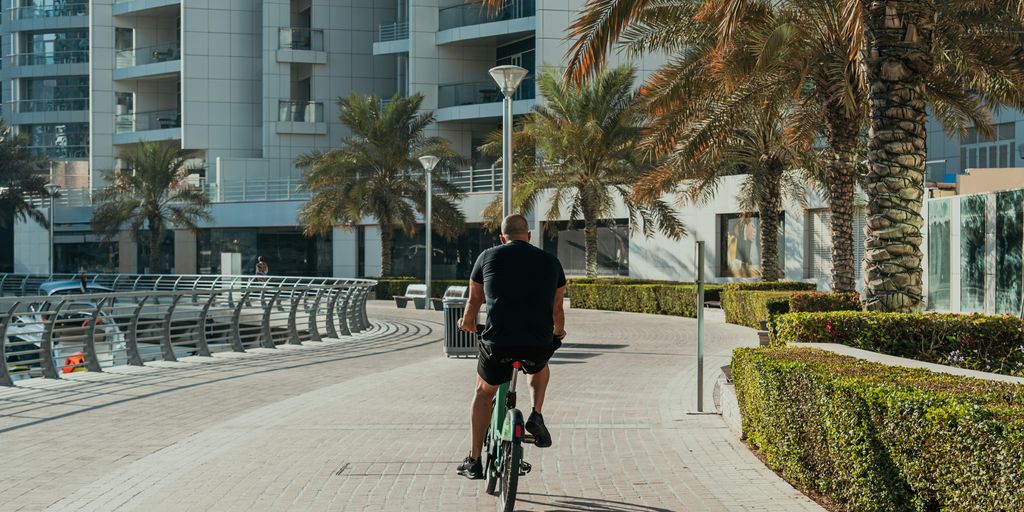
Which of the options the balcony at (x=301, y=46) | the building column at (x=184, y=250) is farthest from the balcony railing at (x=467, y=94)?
the building column at (x=184, y=250)

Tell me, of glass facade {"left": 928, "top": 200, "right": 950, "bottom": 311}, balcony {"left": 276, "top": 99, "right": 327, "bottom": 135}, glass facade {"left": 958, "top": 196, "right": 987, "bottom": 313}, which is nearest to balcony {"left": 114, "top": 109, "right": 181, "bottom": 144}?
balcony {"left": 276, "top": 99, "right": 327, "bottom": 135}

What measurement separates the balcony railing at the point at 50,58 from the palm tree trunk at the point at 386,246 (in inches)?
1542

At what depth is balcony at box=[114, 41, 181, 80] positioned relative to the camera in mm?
59312

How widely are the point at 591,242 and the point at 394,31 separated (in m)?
21.5

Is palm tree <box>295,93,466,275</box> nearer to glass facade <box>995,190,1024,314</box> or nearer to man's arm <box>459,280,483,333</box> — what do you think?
glass facade <box>995,190,1024,314</box>

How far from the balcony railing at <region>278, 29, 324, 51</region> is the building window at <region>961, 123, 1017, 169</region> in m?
29.5

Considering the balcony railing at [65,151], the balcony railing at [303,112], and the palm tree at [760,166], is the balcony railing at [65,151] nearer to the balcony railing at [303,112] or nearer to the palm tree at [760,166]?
the balcony railing at [303,112]

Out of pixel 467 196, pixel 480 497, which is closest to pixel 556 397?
pixel 480 497

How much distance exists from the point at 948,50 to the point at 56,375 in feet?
44.1

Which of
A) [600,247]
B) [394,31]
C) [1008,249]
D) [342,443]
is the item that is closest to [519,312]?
[342,443]

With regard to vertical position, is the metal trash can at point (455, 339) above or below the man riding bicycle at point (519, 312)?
below

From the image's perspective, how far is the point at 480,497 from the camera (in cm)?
665

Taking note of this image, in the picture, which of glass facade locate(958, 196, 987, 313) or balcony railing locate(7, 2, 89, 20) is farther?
balcony railing locate(7, 2, 89, 20)

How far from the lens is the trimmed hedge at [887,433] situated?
4.62 m
